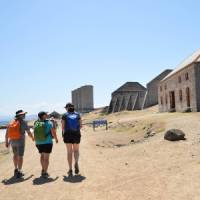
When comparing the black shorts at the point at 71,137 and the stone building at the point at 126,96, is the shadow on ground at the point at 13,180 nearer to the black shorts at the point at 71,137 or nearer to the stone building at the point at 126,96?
the black shorts at the point at 71,137

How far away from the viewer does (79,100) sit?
12388cm

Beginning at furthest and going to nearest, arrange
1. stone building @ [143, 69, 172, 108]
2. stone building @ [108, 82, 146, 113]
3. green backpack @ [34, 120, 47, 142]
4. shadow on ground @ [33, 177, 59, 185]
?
stone building @ [108, 82, 146, 113], stone building @ [143, 69, 172, 108], green backpack @ [34, 120, 47, 142], shadow on ground @ [33, 177, 59, 185]

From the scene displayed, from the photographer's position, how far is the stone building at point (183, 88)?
33.2 meters

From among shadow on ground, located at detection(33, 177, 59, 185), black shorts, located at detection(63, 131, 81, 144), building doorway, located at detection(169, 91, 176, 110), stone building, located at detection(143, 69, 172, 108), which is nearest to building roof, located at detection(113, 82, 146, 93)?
stone building, located at detection(143, 69, 172, 108)

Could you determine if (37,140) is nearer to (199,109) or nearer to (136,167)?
(136,167)

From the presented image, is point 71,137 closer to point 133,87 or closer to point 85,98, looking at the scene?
point 133,87

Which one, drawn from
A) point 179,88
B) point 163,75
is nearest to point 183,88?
point 179,88

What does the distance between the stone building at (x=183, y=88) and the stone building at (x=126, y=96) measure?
22925 millimetres

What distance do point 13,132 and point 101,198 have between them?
4319 mm

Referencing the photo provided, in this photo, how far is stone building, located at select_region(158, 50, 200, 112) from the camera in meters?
33.2

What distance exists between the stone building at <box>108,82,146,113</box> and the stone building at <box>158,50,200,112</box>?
22.9m

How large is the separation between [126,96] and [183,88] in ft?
125

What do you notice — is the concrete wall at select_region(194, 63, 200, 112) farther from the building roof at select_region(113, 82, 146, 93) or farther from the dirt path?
the building roof at select_region(113, 82, 146, 93)

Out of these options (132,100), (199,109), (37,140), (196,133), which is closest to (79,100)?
(132,100)
